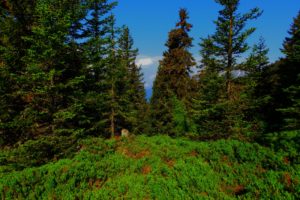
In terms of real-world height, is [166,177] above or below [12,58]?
below

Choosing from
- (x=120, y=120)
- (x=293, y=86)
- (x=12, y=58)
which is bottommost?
(x=120, y=120)

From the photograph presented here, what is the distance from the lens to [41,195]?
5859mm

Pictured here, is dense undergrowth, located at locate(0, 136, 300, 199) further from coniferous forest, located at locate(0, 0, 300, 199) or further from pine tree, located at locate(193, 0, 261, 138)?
pine tree, located at locate(193, 0, 261, 138)

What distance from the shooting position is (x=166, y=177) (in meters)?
6.23

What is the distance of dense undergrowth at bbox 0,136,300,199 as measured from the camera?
17.6ft

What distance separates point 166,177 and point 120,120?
82.1 ft

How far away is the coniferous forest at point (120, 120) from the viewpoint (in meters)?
5.96

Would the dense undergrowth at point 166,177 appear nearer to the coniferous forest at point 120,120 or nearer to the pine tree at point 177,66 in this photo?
the coniferous forest at point 120,120

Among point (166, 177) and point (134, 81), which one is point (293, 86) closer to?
point (166, 177)

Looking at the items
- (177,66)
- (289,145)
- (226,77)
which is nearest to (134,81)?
(177,66)

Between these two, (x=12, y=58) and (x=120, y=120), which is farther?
(x=120, y=120)

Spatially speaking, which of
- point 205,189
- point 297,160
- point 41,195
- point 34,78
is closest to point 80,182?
point 41,195

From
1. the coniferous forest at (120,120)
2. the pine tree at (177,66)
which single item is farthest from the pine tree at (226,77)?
the pine tree at (177,66)

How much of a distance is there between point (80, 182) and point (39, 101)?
11.6 metres
